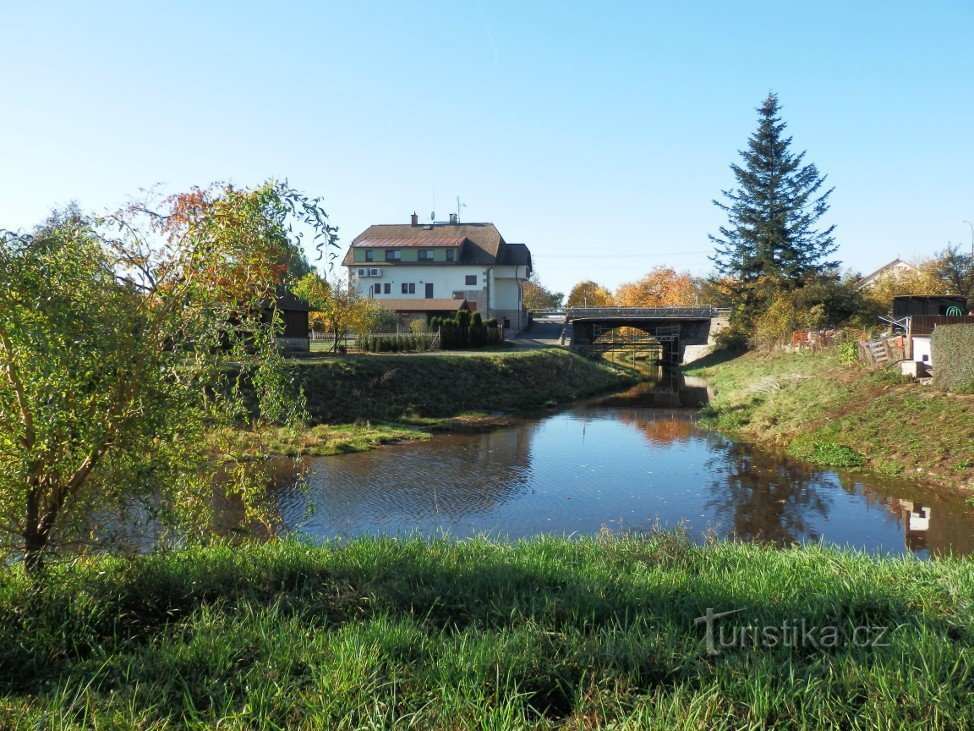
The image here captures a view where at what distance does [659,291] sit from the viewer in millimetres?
93062

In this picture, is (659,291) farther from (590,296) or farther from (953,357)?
(953,357)

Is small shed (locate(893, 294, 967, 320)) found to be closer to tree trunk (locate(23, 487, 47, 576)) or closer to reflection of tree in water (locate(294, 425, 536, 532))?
reflection of tree in water (locate(294, 425, 536, 532))

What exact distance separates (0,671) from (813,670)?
528 cm

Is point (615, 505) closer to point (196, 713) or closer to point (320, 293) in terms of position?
point (196, 713)

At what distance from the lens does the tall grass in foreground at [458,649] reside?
4.00 m

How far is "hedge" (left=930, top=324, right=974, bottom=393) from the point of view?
63.3 feet

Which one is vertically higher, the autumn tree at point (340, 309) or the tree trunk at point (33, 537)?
the autumn tree at point (340, 309)

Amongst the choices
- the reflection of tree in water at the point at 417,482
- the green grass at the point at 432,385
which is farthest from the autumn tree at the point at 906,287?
the reflection of tree in water at the point at 417,482

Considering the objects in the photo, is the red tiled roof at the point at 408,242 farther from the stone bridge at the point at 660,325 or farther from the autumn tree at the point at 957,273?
the autumn tree at the point at 957,273

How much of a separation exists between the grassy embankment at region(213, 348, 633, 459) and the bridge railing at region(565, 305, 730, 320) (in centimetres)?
1632

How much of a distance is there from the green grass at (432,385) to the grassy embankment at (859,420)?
9862 mm

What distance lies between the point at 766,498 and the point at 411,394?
17461 mm

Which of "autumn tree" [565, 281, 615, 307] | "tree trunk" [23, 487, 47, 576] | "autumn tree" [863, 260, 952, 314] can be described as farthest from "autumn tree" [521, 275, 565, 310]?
"tree trunk" [23, 487, 47, 576]

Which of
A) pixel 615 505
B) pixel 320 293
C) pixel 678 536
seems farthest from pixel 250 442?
pixel 320 293
